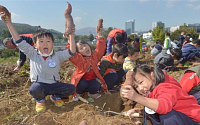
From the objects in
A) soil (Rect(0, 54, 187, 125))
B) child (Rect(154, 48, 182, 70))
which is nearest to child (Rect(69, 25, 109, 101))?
soil (Rect(0, 54, 187, 125))

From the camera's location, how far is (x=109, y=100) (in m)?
2.83

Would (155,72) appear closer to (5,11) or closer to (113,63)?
(113,63)

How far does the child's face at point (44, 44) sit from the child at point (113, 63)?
3.99ft

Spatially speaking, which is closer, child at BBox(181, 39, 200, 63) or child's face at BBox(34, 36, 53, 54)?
child's face at BBox(34, 36, 53, 54)

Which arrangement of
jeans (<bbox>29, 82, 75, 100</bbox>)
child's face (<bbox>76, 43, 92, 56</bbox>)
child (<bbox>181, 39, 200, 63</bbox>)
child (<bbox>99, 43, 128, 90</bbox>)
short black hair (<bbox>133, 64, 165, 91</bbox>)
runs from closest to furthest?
short black hair (<bbox>133, 64, 165, 91</bbox>) < jeans (<bbox>29, 82, 75, 100</bbox>) < child's face (<bbox>76, 43, 92, 56</bbox>) < child (<bbox>99, 43, 128, 90</bbox>) < child (<bbox>181, 39, 200, 63</bbox>)

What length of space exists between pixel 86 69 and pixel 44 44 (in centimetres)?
A: 86

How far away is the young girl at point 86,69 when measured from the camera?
9.11ft

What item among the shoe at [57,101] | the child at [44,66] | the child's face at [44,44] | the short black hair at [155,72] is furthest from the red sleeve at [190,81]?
the child's face at [44,44]

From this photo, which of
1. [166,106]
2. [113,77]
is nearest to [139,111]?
[166,106]

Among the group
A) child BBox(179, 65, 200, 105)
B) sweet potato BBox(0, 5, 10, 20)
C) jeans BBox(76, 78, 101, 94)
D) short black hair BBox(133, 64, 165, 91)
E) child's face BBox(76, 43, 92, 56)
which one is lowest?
jeans BBox(76, 78, 101, 94)

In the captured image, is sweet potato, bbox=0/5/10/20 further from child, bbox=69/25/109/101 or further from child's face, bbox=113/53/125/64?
child's face, bbox=113/53/125/64

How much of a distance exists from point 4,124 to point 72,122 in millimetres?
959

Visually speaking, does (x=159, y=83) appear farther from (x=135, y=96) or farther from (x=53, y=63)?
(x=53, y=63)

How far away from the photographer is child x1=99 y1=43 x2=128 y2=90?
124 inches
